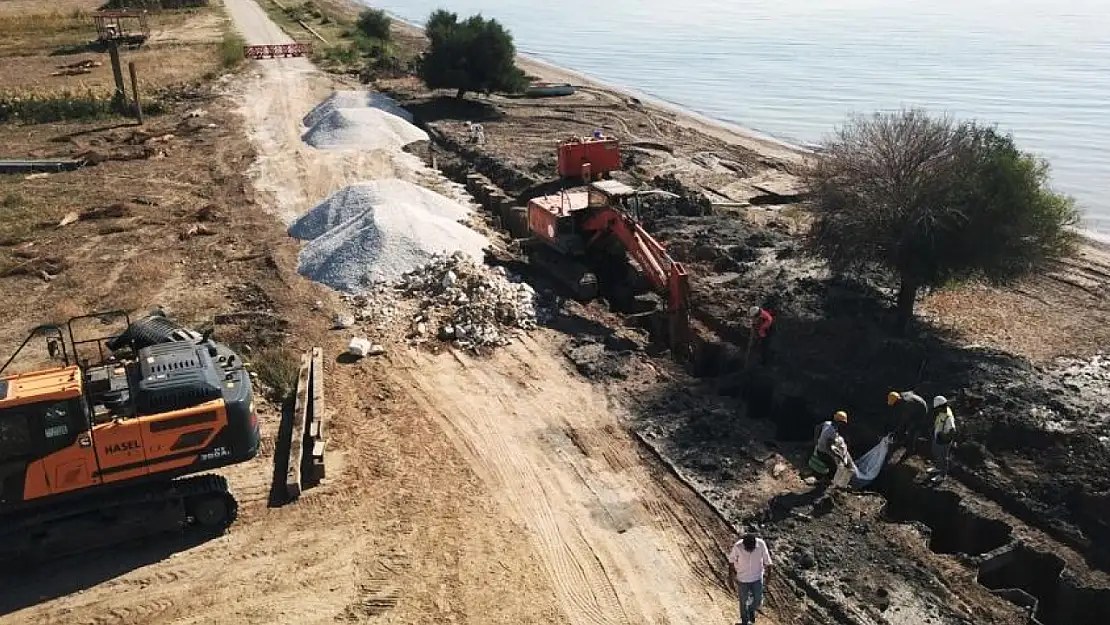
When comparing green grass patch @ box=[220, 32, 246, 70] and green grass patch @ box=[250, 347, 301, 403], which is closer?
green grass patch @ box=[250, 347, 301, 403]

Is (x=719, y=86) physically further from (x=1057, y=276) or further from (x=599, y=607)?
(x=599, y=607)

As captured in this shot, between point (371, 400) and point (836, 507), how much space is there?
8.00 m

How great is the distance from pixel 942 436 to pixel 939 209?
4996 millimetres

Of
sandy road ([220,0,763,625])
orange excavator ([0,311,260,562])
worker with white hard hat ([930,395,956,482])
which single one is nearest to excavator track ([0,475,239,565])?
orange excavator ([0,311,260,562])

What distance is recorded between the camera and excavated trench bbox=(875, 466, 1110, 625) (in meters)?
10.6

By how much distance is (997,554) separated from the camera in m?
11.2

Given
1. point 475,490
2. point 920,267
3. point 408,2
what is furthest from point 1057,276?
point 408,2

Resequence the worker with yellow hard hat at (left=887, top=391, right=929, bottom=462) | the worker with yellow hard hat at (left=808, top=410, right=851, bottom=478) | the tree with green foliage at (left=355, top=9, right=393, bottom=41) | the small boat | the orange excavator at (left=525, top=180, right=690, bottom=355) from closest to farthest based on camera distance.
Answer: the worker with yellow hard hat at (left=808, top=410, right=851, bottom=478)
the worker with yellow hard hat at (left=887, top=391, right=929, bottom=462)
the orange excavator at (left=525, top=180, right=690, bottom=355)
the small boat
the tree with green foliage at (left=355, top=9, right=393, bottom=41)

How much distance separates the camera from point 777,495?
1261cm

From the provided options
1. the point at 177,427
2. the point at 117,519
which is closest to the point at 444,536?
the point at 177,427

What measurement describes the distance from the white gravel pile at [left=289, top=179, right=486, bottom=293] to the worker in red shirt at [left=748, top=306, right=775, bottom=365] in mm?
7279

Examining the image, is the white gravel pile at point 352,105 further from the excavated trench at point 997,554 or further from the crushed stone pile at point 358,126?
the excavated trench at point 997,554

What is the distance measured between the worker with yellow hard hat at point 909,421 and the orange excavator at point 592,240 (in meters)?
4.63

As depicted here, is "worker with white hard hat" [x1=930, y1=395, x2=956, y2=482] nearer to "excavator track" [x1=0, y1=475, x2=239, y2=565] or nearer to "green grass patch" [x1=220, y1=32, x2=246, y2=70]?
"excavator track" [x1=0, y1=475, x2=239, y2=565]
